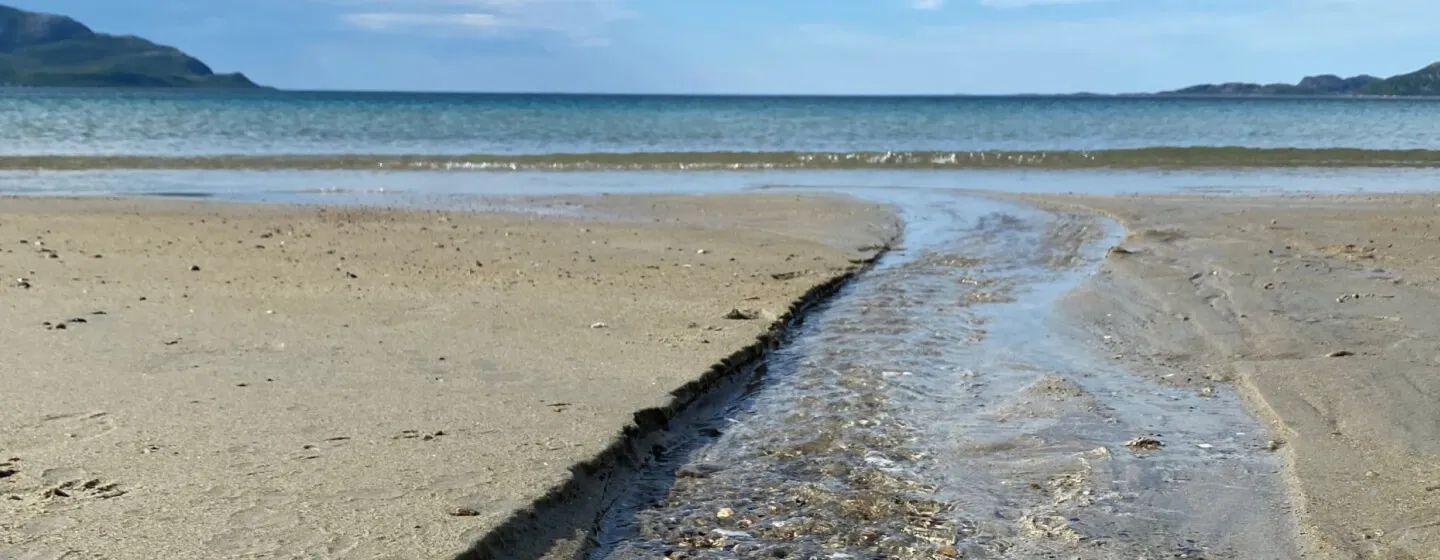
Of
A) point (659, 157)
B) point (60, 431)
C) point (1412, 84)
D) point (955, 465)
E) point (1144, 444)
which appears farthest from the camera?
point (1412, 84)

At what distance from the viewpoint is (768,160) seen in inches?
1134

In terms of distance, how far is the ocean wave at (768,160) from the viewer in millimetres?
26016

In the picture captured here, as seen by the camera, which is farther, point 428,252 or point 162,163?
point 162,163

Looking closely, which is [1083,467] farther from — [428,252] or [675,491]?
[428,252]

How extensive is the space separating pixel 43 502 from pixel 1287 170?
25765 millimetres

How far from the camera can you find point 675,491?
174 inches

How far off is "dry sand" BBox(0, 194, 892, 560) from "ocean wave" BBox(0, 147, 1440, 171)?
14.5 metres

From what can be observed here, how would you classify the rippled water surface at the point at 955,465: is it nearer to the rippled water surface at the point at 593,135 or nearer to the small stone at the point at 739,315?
the small stone at the point at 739,315

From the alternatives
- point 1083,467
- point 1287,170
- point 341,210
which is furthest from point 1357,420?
point 1287,170

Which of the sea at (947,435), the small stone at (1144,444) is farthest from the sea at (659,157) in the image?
the small stone at (1144,444)

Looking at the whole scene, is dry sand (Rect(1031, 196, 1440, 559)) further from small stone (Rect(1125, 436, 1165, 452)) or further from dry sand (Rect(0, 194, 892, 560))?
dry sand (Rect(0, 194, 892, 560))

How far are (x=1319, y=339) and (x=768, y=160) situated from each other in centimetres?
2207

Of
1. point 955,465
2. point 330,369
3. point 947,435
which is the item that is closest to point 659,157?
point 330,369

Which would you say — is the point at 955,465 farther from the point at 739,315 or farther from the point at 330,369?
the point at 739,315
